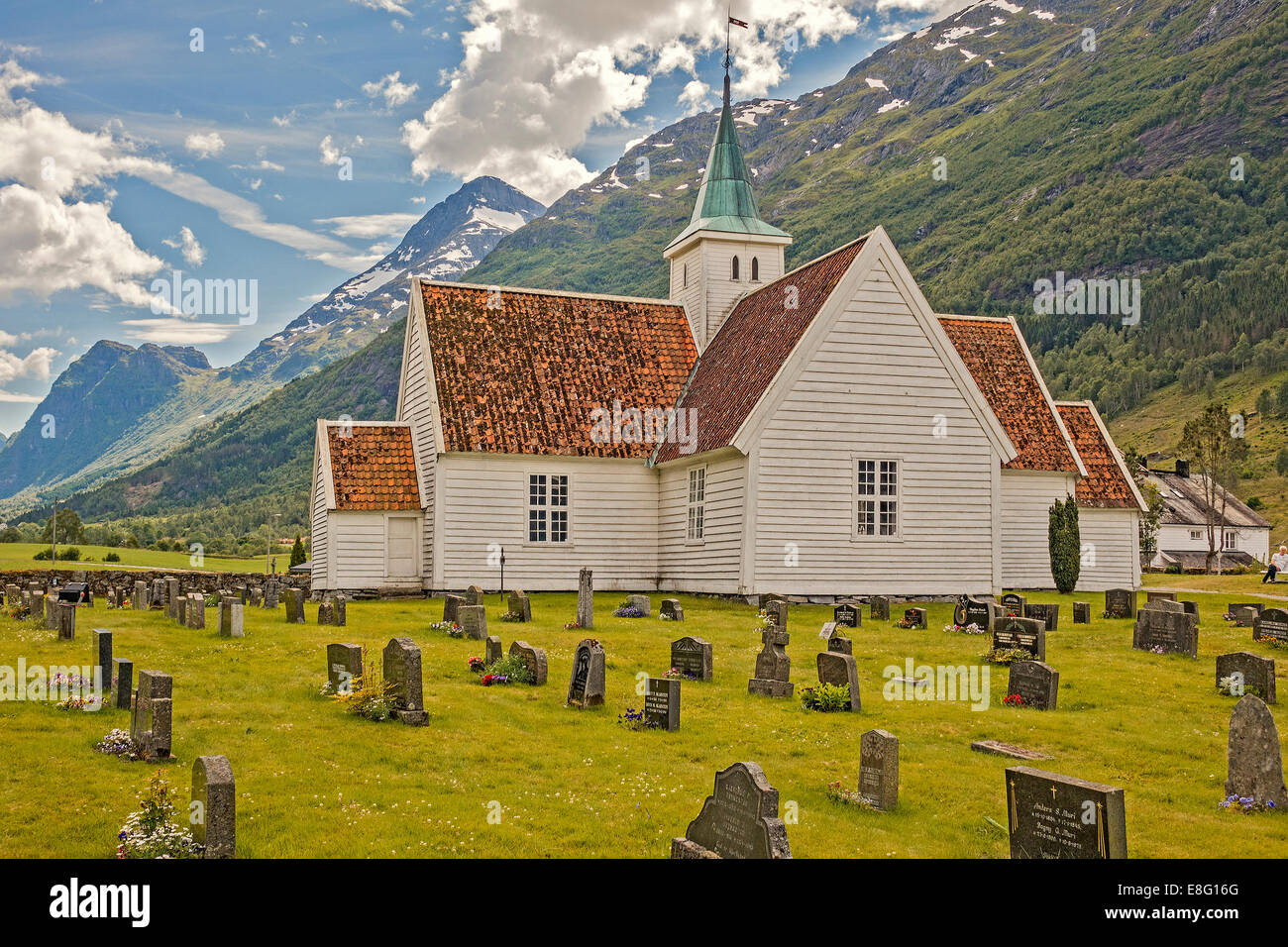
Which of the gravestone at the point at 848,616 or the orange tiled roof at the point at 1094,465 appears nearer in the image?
the gravestone at the point at 848,616

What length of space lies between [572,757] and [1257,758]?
742cm

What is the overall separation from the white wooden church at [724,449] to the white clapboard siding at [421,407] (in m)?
0.13

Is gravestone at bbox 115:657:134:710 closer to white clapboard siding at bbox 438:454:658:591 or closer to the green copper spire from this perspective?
white clapboard siding at bbox 438:454:658:591

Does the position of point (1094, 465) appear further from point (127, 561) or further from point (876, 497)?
point (127, 561)

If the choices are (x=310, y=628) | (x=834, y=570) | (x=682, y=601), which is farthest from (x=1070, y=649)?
(x=310, y=628)

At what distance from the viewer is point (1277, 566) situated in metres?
45.1

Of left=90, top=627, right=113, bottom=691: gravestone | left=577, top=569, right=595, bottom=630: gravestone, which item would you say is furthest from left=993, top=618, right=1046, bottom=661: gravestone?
left=90, top=627, right=113, bottom=691: gravestone

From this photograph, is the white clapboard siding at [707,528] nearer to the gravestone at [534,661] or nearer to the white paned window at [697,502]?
the white paned window at [697,502]

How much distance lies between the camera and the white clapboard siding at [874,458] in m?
30.0

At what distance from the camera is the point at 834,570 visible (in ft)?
99.4

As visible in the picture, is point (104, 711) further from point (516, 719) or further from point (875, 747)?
point (875, 747)

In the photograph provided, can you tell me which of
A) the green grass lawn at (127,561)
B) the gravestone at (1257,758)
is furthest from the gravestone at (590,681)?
the green grass lawn at (127,561)

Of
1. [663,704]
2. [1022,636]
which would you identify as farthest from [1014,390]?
[663,704]

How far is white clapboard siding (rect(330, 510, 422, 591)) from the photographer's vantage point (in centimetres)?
3272
